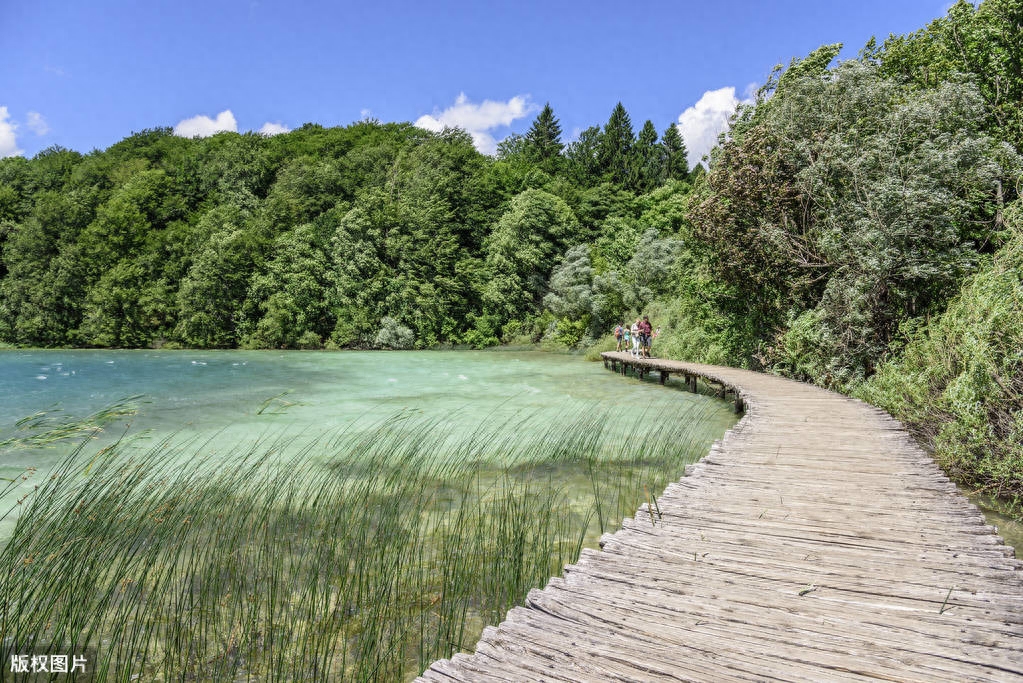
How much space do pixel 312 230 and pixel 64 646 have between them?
44.2 meters

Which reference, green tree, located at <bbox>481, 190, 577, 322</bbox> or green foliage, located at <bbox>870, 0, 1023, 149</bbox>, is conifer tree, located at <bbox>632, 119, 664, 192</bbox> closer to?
green tree, located at <bbox>481, 190, 577, 322</bbox>

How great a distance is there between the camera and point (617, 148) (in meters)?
66.6

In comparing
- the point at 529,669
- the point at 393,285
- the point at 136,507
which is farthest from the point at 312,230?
the point at 529,669

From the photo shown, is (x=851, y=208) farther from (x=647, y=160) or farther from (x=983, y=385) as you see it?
(x=647, y=160)

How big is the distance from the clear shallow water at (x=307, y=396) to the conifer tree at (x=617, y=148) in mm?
38803

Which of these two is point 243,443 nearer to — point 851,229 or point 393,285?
point 851,229

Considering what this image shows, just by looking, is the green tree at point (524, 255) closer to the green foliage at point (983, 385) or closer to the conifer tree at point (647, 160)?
the conifer tree at point (647, 160)

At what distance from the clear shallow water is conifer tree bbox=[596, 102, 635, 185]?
127 feet

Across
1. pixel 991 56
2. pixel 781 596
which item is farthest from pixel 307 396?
pixel 991 56

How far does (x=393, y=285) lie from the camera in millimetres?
42094

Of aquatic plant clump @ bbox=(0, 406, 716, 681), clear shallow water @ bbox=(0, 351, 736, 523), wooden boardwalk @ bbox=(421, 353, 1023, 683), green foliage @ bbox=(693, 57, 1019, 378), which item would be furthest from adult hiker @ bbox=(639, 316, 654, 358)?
wooden boardwalk @ bbox=(421, 353, 1023, 683)

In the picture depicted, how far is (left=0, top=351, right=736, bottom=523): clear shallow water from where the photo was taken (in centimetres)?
1121

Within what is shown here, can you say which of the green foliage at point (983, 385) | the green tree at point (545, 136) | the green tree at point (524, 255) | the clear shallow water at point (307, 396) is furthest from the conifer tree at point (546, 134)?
the green foliage at point (983, 385)

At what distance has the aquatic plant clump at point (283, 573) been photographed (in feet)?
11.4
